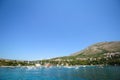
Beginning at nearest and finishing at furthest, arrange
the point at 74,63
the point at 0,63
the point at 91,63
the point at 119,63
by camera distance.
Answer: the point at 119,63, the point at 0,63, the point at 91,63, the point at 74,63

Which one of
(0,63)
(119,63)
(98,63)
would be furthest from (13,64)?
(119,63)

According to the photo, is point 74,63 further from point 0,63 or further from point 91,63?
point 0,63

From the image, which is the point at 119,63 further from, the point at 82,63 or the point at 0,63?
the point at 0,63

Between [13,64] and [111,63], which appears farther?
[13,64]

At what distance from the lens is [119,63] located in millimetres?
144125

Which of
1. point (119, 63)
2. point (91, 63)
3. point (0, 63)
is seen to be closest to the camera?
point (119, 63)

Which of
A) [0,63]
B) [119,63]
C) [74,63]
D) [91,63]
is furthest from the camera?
[74,63]

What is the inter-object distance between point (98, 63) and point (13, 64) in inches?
3081

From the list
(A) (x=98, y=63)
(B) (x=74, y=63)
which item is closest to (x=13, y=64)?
(B) (x=74, y=63)

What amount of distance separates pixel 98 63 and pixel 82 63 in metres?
19.0

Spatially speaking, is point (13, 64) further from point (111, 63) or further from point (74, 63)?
point (111, 63)

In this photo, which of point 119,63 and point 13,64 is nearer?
point 119,63

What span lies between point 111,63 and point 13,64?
8681cm

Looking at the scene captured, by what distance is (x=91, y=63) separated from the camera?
6777 inches
